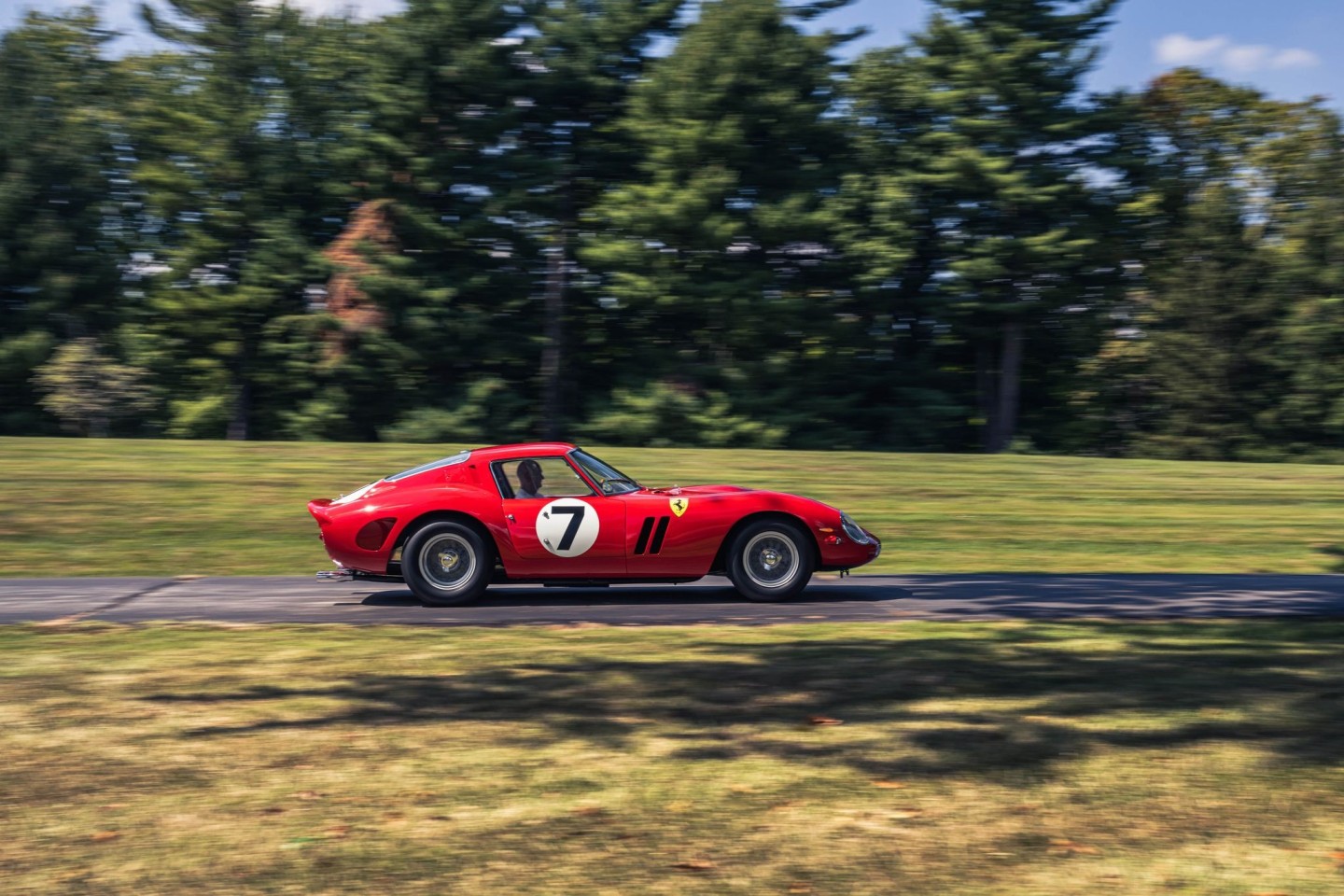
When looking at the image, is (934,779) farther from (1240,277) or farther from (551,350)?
(1240,277)

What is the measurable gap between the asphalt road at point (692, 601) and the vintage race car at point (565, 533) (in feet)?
0.96

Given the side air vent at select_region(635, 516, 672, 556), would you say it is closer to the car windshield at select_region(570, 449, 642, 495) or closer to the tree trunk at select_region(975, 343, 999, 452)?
the car windshield at select_region(570, 449, 642, 495)

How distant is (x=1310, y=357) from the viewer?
37.4 m

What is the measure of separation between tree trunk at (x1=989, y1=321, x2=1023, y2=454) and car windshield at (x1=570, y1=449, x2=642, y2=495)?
26.8 m

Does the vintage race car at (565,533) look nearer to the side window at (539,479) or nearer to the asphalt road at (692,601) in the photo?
the side window at (539,479)

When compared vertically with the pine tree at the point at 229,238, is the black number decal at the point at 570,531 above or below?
below

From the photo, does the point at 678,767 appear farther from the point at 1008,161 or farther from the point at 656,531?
the point at 1008,161

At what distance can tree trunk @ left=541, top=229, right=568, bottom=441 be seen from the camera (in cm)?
3697

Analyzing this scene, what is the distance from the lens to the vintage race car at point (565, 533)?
11.0m

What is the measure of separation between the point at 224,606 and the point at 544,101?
1119 inches

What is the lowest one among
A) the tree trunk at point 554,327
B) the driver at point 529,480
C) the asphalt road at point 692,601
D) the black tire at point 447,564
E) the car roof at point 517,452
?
the asphalt road at point 692,601

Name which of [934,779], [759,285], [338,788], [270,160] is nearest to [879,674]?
[934,779]

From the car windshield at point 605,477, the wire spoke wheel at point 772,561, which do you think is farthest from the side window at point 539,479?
the wire spoke wheel at point 772,561

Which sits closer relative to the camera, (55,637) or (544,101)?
(55,637)
